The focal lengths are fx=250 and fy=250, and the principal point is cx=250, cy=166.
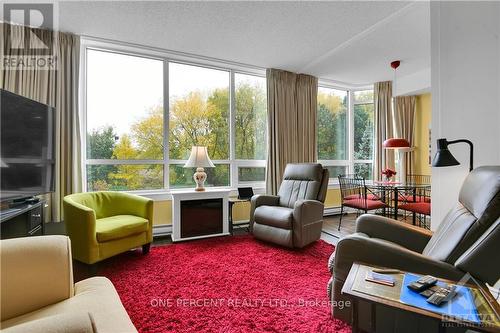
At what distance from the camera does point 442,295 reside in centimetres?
101

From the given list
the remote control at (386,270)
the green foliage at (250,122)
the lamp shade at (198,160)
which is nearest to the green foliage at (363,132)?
the green foliage at (250,122)

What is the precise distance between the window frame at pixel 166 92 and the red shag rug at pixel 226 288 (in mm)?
1257

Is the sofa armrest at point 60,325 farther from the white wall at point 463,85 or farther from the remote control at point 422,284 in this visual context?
the white wall at point 463,85

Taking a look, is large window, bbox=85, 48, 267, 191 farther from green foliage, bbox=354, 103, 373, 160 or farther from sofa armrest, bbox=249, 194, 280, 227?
green foliage, bbox=354, 103, 373, 160

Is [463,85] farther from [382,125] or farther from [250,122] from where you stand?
[382,125]

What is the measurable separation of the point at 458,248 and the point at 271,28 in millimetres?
2729

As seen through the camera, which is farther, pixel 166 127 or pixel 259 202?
pixel 166 127

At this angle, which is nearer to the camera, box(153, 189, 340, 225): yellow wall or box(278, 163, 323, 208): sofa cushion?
box(278, 163, 323, 208): sofa cushion

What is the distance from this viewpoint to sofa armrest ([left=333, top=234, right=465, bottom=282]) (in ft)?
4.01

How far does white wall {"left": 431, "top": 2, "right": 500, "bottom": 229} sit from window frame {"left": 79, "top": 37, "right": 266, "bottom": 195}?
259 centimetres

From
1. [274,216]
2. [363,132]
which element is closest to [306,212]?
[274,216]

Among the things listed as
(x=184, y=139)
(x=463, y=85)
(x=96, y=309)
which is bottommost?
(x=96, y=309)

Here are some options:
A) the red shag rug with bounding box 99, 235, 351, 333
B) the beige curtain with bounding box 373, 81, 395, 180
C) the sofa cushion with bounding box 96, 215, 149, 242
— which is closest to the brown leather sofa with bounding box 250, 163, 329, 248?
the red shag rug with bounding box 99, 235, 351, 333

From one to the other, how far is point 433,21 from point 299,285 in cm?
258
